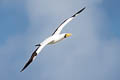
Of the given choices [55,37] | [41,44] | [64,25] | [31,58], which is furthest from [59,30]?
[31,58]

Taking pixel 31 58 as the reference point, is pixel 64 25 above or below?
above

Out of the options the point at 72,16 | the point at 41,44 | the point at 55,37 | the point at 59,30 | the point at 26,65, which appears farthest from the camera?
the point at 72,16

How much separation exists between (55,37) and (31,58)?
22.4 feet

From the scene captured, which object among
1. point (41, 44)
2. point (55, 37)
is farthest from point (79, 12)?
point (41, 44)

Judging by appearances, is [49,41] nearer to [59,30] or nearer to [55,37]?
[55,37]

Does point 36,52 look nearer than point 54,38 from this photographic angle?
Yes

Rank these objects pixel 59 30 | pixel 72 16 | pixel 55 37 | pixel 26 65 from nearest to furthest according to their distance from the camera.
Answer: pixel 26 65, pixel 55 37, pixel 59 30, pixel 72 16

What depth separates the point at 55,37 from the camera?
131 feet

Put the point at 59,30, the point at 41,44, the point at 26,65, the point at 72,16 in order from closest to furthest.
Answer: the point at 26,65
the point at 41,44
the point at 59,30
the point at 72,16

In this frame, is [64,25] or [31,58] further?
[64,25]

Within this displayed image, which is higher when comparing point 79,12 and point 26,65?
point 79,12

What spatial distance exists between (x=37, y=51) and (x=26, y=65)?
2348 mm

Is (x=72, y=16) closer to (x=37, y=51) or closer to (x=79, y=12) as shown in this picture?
(x=79, y=12)

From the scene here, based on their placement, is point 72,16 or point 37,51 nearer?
point 37,51
